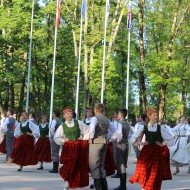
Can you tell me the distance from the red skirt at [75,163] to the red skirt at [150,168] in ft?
3.82

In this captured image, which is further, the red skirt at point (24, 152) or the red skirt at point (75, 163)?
the red skirt at point (24, 152)

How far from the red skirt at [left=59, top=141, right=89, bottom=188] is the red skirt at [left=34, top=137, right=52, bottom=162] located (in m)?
6.26

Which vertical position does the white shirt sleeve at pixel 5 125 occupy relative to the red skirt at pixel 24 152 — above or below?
above

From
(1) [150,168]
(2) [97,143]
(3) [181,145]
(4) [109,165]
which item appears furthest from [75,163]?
(3) [181,145]

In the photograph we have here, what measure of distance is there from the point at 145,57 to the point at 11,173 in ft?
87.8

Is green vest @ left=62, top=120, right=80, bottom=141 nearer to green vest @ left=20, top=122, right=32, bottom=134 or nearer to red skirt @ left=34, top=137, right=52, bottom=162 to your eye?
green vest @ left=20, top=122, right=32, bottom=134

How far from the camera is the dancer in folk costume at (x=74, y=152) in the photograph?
12695mm

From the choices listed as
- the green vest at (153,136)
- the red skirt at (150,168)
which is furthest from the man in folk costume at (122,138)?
the green vest at (153,136)

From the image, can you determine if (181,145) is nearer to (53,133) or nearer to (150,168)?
(53,133)

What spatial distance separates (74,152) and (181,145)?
8.16m

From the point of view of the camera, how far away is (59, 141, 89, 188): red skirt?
12.7 meters

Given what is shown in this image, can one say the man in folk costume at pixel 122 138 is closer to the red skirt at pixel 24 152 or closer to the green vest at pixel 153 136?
the green vest at pixel 153 136

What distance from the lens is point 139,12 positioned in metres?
40.3

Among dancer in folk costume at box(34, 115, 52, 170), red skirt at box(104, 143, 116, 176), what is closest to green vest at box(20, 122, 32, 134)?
dancer in folk costume at box(34, 115, 52, 170)
